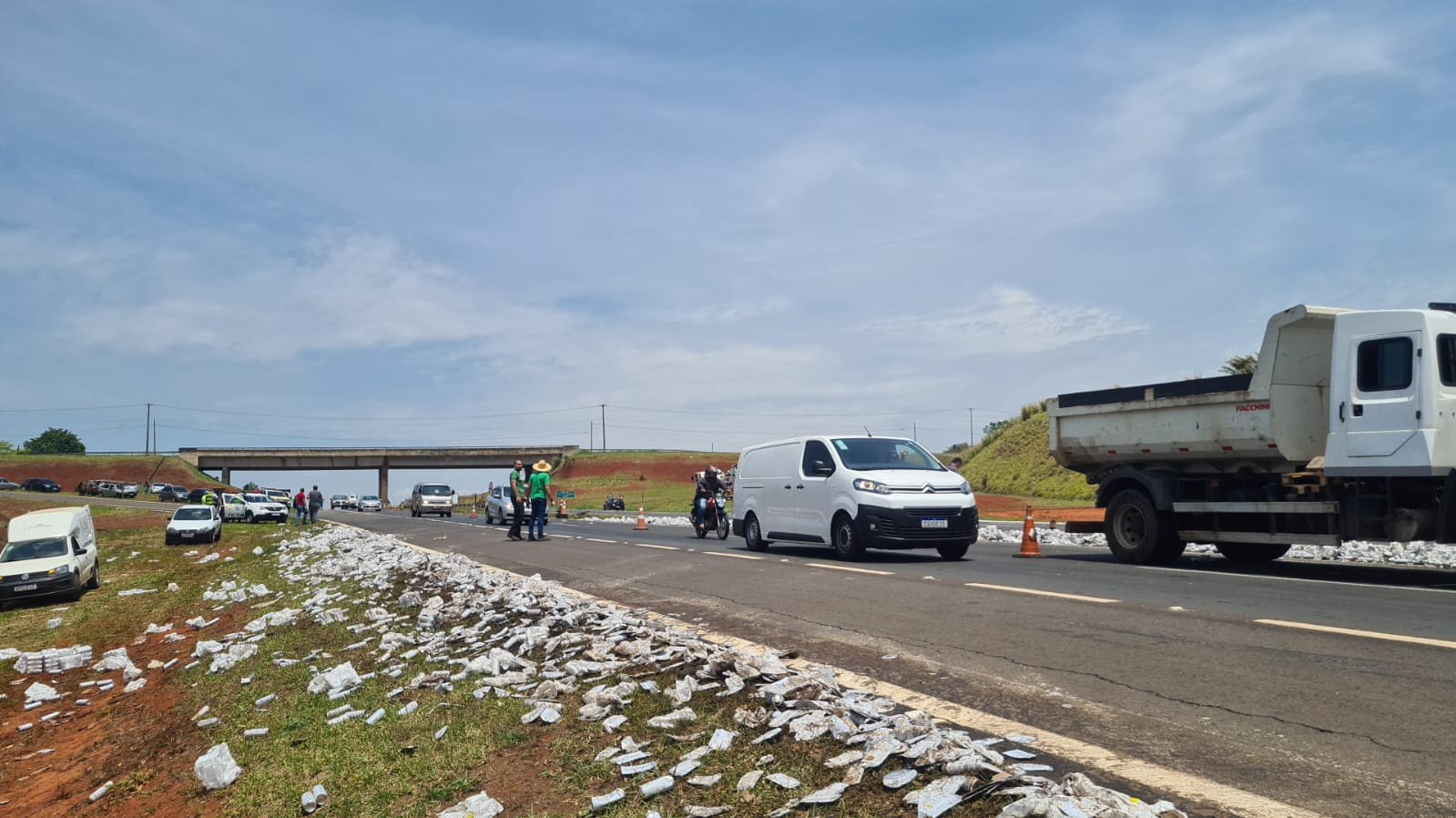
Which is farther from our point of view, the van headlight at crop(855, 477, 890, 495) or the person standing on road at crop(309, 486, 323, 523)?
the person standing on road at crop(309, 486, 323, 523)

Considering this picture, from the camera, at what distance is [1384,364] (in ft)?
37.9

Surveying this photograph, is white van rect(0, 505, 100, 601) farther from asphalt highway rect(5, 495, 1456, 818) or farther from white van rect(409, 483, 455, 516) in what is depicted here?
white van rect(409, 483, 455, 516)

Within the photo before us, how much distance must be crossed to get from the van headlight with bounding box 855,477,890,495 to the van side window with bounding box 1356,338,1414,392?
6054 millimetres

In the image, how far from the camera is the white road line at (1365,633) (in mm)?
7055

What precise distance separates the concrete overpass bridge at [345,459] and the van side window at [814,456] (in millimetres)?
87404

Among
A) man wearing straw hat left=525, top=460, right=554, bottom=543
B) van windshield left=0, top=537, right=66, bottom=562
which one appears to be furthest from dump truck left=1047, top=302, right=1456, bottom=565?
van windshield left=0, top=537, right=66, bottom=562

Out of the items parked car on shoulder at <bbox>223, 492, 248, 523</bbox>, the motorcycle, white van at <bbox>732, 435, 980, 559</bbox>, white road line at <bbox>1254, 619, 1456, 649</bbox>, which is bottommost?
parked car on shoulder at <bbox>223, 492, 248, 523</bbox>

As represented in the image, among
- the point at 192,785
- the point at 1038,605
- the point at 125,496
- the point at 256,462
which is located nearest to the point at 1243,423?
the point at 1038,605

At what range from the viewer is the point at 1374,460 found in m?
11.4

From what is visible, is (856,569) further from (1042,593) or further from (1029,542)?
(1029,542)

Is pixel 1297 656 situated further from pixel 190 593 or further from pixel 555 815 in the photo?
pixel 190 593

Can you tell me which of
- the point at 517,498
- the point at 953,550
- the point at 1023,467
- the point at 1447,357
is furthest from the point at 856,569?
the point at 1023,467

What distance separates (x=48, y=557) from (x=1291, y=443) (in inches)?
899

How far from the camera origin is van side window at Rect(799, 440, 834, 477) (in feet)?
51.9
